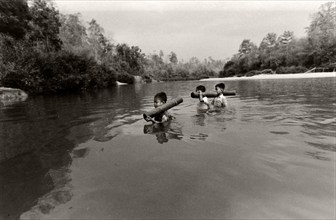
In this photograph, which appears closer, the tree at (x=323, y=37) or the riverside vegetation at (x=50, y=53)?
the riverside vegetation at (x=50, y=53)

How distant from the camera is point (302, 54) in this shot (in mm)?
54250

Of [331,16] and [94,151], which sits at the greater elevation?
[331,16]

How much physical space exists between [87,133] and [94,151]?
5.83 ft

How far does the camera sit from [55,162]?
4578 millimetres

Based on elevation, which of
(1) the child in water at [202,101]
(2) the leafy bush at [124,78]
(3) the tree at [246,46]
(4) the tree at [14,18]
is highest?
(3) the tree at [246,46]

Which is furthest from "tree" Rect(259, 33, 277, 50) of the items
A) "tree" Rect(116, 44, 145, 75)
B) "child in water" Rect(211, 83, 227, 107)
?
"child in water" Rect(211, 83, 227, 107)

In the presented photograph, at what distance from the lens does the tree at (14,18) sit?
921 inches

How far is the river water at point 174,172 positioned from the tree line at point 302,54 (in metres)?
48.3

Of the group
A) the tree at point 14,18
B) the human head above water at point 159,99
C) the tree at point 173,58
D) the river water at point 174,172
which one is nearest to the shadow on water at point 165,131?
the river water at point 174,172

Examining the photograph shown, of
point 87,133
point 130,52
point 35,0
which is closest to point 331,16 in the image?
point 130,52

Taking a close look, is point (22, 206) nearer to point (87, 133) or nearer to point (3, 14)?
point (87, 133)

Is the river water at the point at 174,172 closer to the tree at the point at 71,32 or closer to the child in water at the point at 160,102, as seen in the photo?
the child in water at the point at 160,102

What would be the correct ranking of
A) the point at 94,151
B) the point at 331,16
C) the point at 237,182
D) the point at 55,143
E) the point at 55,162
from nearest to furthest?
the point at 237,182 < the point at 55,162 < the point at 94,151 < the point at 55,143 < the point at 331,16

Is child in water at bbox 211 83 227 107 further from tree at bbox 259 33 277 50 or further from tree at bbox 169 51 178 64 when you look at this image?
tree at bbox 169 51 178 64
